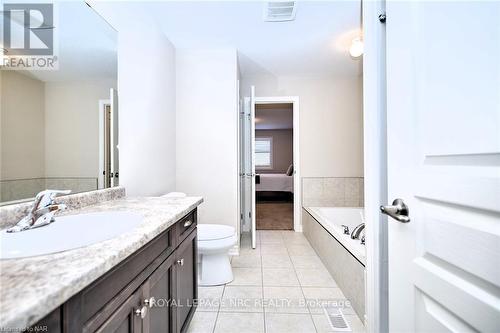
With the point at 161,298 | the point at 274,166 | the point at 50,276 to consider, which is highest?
the point at 274,166

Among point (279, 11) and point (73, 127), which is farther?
point (279, 11)

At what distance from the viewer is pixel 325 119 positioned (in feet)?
11.3

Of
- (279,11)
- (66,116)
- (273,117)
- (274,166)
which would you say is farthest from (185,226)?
(274,166)

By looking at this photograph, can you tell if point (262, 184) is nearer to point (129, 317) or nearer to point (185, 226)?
point (185, 226)

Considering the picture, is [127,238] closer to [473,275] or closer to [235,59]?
[473,275]

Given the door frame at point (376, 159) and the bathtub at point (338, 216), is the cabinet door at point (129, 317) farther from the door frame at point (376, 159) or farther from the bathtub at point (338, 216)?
the bathtub at point (338, 216)

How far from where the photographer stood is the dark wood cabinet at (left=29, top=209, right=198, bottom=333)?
50 cm

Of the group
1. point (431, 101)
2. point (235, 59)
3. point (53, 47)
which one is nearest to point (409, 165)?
point (431, 101)

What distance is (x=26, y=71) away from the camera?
97 cm

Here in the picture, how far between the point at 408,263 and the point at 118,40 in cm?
204

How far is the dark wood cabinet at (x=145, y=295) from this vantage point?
0.50 meters

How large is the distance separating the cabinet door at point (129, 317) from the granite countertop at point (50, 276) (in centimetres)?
18

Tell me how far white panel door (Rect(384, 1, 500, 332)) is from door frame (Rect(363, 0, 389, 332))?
6.2 inches

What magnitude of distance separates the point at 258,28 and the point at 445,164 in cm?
217
